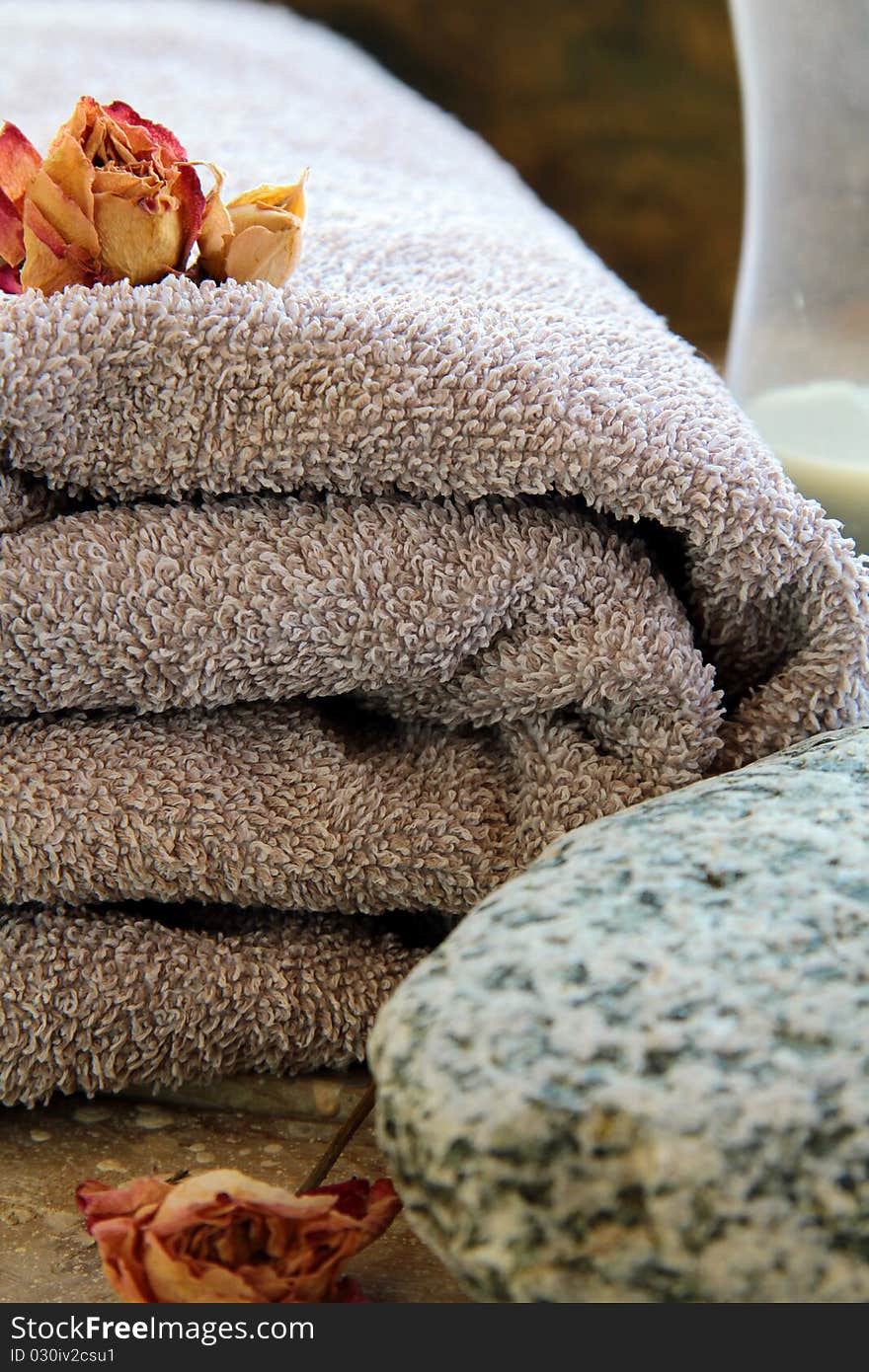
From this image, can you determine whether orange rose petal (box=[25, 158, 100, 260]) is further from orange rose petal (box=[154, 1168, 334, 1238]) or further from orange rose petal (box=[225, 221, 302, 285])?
orange rose petal (box=[154, 1168, 334, 1238])

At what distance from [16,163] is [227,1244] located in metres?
0.31

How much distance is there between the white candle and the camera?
1.86 feet

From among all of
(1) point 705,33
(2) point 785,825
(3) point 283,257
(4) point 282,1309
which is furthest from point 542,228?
(1) point 705,33

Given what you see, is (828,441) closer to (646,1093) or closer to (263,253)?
(263,253)

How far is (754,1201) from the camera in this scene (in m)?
0.28

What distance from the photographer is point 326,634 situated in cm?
39

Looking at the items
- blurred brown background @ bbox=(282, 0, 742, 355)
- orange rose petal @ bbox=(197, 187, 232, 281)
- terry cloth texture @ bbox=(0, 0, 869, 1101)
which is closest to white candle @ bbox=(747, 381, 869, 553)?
terry cloth texture @ bbox=(0, 0, 869, 1101)

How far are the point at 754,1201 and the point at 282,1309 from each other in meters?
0.11

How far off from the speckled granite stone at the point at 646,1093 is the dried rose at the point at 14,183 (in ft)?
0.83

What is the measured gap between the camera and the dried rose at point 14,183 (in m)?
0.41

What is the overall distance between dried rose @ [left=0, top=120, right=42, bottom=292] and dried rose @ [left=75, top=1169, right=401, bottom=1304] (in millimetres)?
280

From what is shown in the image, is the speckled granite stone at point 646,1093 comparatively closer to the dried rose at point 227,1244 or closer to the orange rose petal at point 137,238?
the dried rose at point 227,1244

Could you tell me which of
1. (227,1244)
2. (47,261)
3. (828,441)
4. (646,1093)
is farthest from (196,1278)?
(828,441)

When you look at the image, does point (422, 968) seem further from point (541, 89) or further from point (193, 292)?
point (541, 89)
